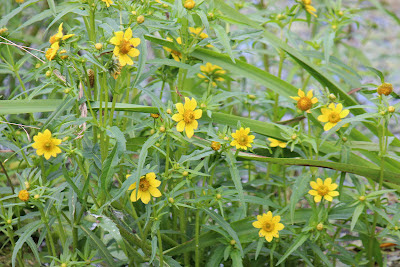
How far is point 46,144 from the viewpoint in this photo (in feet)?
4.12

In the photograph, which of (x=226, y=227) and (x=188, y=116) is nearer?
(x=188, y=116)

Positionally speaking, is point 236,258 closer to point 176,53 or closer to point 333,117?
point 333,117

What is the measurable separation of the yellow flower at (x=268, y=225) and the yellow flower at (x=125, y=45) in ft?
1.87

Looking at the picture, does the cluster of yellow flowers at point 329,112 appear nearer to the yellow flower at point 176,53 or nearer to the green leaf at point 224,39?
the green leaf at point 224,39

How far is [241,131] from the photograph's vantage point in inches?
52.1

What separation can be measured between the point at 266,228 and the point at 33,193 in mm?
620

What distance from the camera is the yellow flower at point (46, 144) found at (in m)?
1.25

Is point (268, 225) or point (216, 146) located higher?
point (216, 146)

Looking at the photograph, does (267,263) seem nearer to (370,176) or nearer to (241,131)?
(370,176)

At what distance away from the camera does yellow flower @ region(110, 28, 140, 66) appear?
1.15m

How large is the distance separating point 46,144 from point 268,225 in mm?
620

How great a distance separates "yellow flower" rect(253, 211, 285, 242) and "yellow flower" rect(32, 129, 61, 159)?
563mm

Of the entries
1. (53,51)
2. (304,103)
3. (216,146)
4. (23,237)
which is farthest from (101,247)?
(304,103)

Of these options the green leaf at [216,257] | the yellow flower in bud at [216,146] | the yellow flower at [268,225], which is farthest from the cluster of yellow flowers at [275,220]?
the yellow flower in bud at [216,146]
